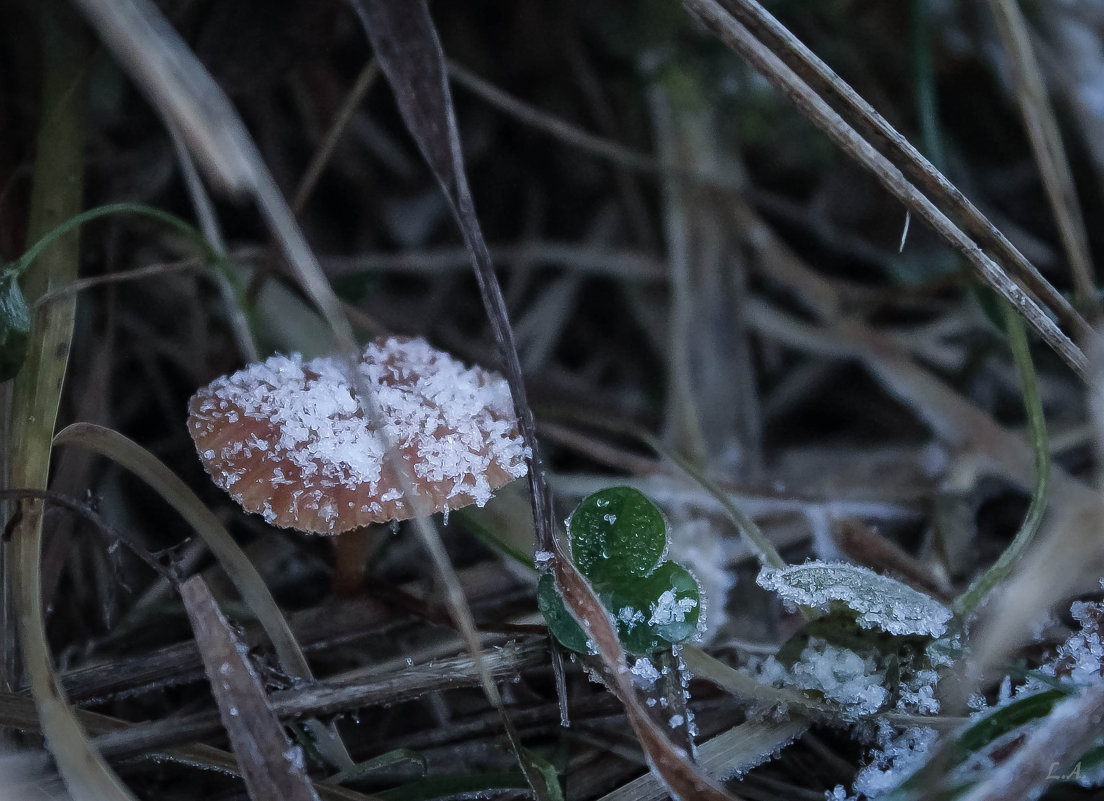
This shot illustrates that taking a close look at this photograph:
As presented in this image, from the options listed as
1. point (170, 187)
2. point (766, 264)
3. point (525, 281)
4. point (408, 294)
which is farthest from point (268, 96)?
point (766, 264)

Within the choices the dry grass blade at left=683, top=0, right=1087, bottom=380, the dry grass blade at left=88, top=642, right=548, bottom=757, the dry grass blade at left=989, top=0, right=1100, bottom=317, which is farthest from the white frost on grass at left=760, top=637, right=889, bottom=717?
the dry grass blade at left=989, top=0, right=1100, bottom=317

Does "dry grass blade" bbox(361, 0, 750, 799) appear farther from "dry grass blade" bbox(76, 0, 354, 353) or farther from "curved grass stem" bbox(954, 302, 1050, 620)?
"curved grass stem" bbox(954, 302, 1050, 620)

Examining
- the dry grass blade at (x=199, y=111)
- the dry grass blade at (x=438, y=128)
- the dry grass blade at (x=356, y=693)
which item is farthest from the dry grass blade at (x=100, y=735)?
the dry grass blade at (x=199, y=111)

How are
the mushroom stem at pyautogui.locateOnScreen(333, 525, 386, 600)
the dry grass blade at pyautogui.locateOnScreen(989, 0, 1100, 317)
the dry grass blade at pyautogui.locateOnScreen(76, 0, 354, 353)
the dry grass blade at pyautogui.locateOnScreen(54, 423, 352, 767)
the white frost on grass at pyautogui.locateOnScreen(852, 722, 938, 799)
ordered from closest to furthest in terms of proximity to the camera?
the dry grass blade at pyautogui.locateOnScreen(76, 0, 354, 353) < the white frost on grass at pyautogui.locateOnScreen(852, 722, 938, 799) < the dry grass blade at pyautogui.locateOnScreen(54, 423, 352, 767) < the mushroom stem at pyautogui.locateOnScreen(333, 525, 386, 600) < the dry grass blade at pyautogui.locateOnScreen(989, 0, 1100, 317)

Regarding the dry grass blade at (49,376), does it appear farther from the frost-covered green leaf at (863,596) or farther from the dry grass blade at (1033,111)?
the dry grass blade at (1033,111)

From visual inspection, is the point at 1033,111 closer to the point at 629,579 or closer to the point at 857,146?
the point at 857,146

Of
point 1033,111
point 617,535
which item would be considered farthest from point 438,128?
point 1033,111
